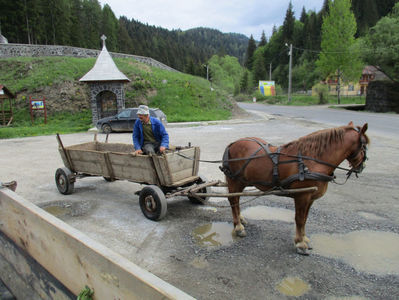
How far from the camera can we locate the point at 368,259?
3838mm

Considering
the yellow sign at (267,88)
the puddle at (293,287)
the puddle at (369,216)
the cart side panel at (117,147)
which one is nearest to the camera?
the puddle at (293,287)

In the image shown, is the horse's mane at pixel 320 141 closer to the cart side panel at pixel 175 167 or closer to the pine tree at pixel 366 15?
the cart side panel at pixel 175 167

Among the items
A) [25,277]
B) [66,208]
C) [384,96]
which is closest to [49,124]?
[66,208]

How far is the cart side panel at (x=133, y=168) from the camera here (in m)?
5.20

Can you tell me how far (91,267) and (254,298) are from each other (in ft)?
5.86

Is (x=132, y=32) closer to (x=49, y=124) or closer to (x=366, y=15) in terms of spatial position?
(x=366, y=15)

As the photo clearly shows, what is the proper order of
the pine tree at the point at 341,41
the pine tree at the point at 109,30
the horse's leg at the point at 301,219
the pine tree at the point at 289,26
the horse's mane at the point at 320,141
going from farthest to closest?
the pine tree at the point at 289,26 → the pine tree at the point at 109,30 → the pine tree at the point at 341,41 → the horse's leg at the point at 301,219 → the horse's mane at the point at 320,141

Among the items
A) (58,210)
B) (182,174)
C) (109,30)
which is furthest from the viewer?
(109,30)

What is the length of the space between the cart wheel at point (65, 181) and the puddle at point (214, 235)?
3.54m

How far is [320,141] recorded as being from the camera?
384 cm

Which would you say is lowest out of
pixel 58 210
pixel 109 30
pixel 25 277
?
pixel 25 277

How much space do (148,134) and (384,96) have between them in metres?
30.6

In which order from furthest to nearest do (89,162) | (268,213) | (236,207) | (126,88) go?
(126,88)
(89,162)
(268,213)
(236,207)

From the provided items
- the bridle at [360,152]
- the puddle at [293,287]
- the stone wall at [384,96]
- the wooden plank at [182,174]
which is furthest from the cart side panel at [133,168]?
the stone wall at [384,96]
